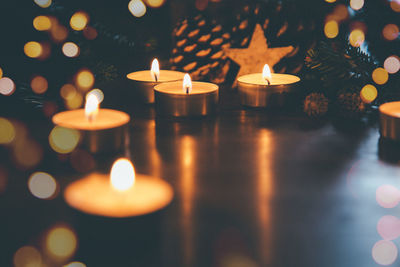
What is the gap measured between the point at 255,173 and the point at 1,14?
25.4 inches

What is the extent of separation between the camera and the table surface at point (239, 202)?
52cm

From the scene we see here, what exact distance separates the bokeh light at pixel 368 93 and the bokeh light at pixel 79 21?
0.70 m

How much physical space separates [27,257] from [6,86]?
60cm

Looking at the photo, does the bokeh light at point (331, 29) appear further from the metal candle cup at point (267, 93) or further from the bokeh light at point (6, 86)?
the bokeh light at point (6, 86)

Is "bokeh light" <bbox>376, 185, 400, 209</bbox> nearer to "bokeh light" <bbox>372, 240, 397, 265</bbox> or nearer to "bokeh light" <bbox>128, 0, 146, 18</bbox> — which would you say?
"bokeh light" <bbox>372, 240, 397, 265</bbox>

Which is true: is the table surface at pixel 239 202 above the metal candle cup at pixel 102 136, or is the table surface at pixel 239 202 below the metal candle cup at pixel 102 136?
below

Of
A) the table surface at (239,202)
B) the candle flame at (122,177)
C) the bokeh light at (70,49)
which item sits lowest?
the table surface at (239,202)

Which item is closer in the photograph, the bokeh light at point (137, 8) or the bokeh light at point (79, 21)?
the bokeh light at point (79, 21)

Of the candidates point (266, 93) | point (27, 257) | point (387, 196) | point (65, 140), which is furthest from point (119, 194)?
point (266, 93)

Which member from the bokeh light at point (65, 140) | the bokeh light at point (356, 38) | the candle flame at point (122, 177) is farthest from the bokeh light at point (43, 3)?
the bokeh light at point (356, 38)

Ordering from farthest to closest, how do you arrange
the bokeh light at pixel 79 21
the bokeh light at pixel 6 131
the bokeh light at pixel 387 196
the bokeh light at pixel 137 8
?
the bokeh light at pixel 137 8, the bokeh light at pixel 79 21, the bokeh light at pixel 6 131, the bokeh light at pixel 387 196

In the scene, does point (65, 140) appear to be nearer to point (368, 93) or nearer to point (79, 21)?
point (79, 21)

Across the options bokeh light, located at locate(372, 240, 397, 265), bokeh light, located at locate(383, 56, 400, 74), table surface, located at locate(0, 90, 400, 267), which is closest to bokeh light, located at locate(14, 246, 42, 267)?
table surface, located at locate(0, 90, 400, 267)

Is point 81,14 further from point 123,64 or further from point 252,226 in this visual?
point 252,226
